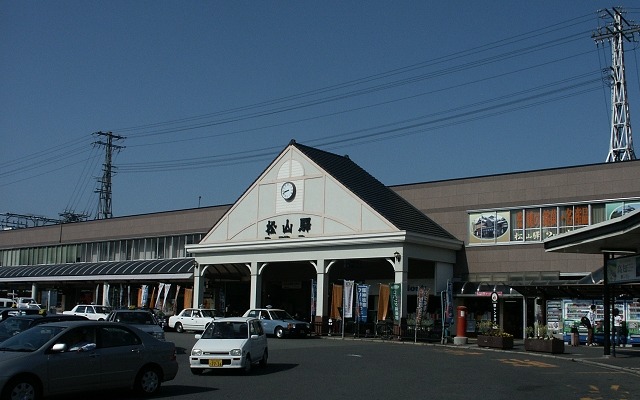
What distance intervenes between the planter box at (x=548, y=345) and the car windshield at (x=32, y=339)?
70.2 feet

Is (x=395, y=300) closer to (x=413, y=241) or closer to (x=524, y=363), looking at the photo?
(x=413, y=241)

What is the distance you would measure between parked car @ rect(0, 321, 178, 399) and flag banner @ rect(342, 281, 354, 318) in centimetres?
2368

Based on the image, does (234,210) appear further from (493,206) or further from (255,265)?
(493,206)

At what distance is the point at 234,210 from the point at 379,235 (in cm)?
1125

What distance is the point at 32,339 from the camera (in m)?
13.5

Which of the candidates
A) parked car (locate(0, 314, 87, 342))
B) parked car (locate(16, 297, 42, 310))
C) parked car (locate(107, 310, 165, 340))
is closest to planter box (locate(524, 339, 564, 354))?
parked car (locate(107, 310, 165, 340))

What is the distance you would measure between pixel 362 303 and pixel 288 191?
809 centimetres

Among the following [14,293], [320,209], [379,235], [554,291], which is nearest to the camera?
[554,291]

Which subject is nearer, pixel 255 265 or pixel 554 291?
pixel 554 291

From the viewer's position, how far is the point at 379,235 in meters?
37.9

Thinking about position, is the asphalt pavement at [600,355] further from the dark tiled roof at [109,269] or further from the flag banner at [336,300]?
the dark tiled roof at [109,269]

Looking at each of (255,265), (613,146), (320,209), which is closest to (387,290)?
(320,209)

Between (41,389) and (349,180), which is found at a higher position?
(349,180)

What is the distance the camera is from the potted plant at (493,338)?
1261 inches
